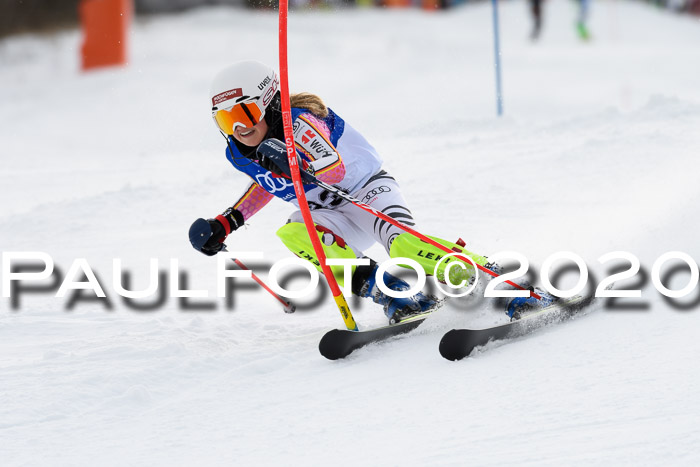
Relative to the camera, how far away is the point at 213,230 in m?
3.47

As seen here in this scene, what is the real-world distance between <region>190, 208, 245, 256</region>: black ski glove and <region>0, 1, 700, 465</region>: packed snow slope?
1.29ft

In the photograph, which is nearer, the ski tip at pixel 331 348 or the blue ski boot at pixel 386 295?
the ski tip at pixel 331 348

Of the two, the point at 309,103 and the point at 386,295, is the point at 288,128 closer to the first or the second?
the point at 309,103

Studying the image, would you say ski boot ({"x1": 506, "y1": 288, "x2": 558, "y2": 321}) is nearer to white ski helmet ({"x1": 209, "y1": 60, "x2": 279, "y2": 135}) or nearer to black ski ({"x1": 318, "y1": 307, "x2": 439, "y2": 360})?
black ski ({"x1": 318, "y1": 307, "x2": 439, "y2": 360})

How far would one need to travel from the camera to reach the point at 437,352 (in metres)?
3.16

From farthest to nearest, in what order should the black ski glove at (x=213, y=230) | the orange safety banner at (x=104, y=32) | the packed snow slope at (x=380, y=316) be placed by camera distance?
the orange safety banner at (x=104, y=32) → the black ski glove at (x=213, y=230) → the packed snow slope at (x=380, y=316)

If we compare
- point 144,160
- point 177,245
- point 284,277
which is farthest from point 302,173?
point 144,160

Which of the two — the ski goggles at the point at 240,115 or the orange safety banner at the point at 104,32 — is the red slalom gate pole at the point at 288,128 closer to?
the ski goggles at the point at 240,115

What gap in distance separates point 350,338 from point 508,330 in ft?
1.91

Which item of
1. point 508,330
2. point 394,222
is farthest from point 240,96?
point 508,330

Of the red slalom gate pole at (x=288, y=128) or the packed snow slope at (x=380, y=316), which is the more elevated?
the red slalom gate pole at (x=288, y=128)

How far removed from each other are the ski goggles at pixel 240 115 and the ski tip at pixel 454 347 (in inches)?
42.4

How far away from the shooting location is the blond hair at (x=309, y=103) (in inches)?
Answer: 132

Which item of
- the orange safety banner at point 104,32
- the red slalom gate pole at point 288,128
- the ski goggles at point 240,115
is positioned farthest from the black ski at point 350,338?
the orange safety banner at point 104,32
